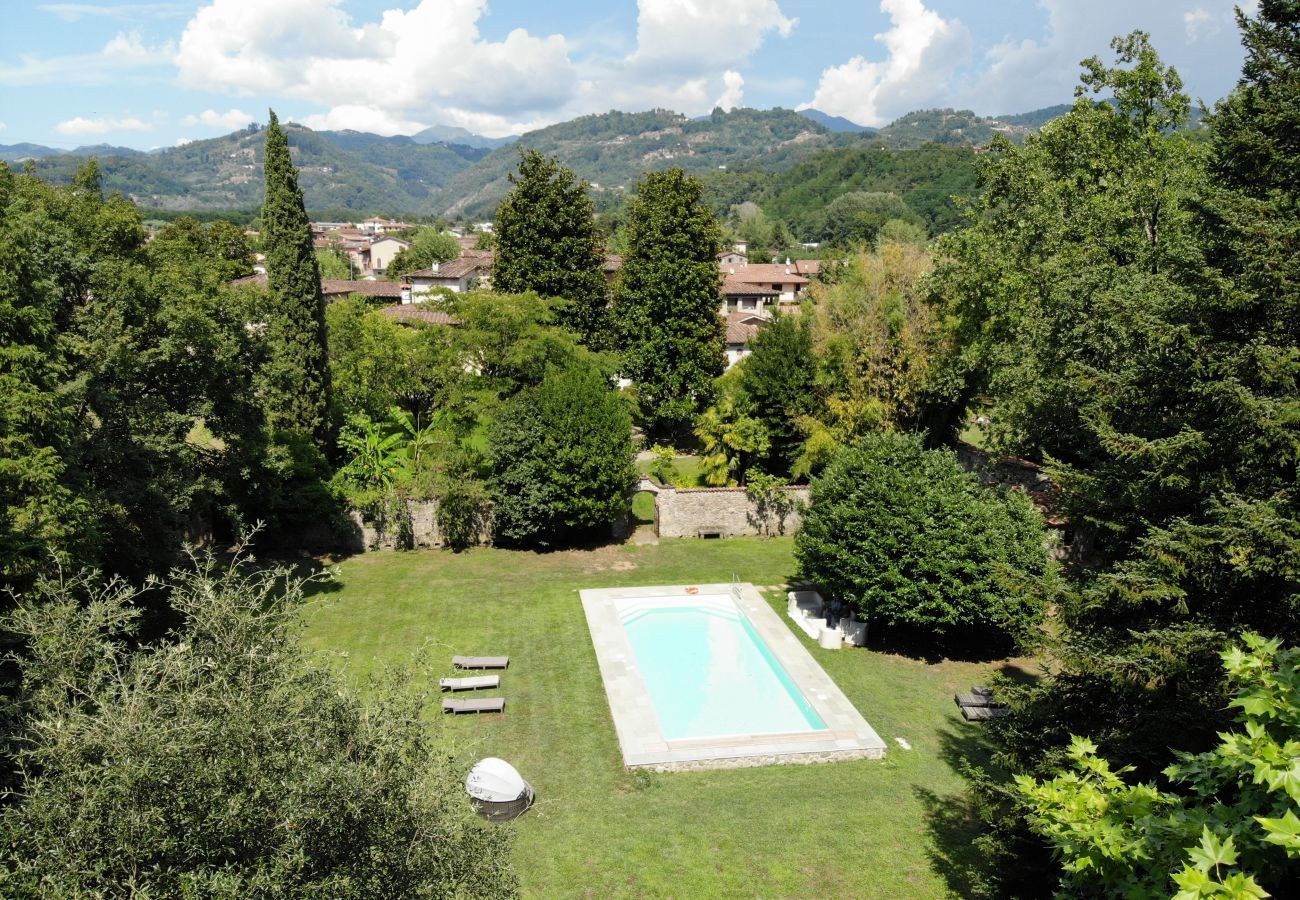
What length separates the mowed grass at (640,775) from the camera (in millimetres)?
12391

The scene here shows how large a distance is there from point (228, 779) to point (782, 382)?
24896 millimetres

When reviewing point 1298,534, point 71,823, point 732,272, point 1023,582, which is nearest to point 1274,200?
point 1298,534

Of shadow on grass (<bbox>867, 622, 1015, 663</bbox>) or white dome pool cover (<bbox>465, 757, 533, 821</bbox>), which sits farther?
shadow on grass (<bbox>867, 622, 1015, 663</bbox>)

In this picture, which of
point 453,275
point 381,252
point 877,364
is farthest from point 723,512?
point 381,252

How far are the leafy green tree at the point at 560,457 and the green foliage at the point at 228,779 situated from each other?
17562 mm

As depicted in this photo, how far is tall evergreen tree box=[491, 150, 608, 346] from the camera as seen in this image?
3525 cm

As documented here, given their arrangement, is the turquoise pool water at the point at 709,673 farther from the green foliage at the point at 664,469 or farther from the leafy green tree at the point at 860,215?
the leafy green tree at the point at 860,215

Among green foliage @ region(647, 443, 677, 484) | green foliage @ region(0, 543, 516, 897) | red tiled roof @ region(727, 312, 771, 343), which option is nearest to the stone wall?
green foliage @ region(647, 443, 677, 484)

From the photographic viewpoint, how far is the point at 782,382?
2920 centimetres

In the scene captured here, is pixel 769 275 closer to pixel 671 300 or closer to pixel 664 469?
pixel 671 300

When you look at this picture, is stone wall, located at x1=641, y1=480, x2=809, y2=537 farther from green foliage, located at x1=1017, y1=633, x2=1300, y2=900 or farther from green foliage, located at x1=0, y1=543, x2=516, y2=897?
green foliage, located at x1=1017, y1=633, x2=1300, y2=900

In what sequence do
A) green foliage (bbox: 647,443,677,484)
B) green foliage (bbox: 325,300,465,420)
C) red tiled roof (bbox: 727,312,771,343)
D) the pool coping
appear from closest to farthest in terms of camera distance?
1. the pool coping
2. green foliage (bbox: 325,300,465,420)
3. green foliage (bbox: 647,443,677,484)
4. red tiled roof (bbox: 727,312,771,343)

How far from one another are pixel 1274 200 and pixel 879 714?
12409mm

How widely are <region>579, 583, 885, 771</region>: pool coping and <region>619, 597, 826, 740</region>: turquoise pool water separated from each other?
31 cm
